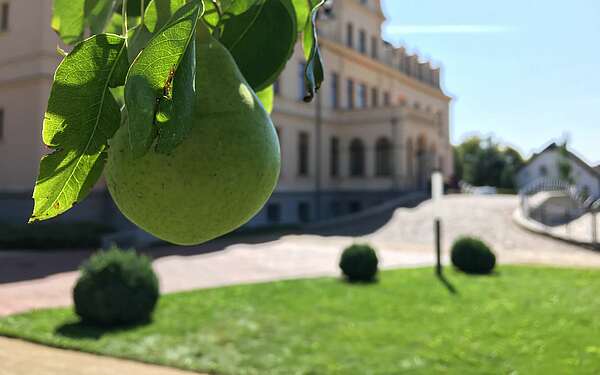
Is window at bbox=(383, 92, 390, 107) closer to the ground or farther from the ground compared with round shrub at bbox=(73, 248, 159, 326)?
farther from the ground

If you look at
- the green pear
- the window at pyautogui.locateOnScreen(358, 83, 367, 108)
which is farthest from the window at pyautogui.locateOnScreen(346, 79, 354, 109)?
the green pear

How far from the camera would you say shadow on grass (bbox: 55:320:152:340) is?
7.14 meters

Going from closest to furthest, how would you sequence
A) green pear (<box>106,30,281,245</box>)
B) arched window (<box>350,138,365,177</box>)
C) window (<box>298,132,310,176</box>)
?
green pear (<box>106,30,281,245</box>)
window (<box>298,132,310,176</box>)
arched window (<box>350,138,365,177</box>)

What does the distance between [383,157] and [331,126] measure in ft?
12.0

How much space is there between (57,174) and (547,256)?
59.0ft

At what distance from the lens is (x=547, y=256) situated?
16422 millimetres

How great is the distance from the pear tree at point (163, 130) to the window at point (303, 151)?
2869cm

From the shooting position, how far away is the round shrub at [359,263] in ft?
37.7

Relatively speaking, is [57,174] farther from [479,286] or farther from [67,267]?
[67,267]

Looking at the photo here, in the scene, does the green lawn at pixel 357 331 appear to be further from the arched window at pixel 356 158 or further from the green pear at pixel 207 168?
the arched window at pixel 356 158

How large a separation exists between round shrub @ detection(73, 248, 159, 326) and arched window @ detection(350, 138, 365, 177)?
24.1 m

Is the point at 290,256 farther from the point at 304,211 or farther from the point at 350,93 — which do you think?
the point at 350,93

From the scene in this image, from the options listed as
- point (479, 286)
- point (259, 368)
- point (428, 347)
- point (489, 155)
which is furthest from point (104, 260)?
point (489, 155)

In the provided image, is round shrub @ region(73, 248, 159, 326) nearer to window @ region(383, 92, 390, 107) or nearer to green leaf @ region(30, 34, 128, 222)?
green leaf @ region(30, 34, 128, 222)
